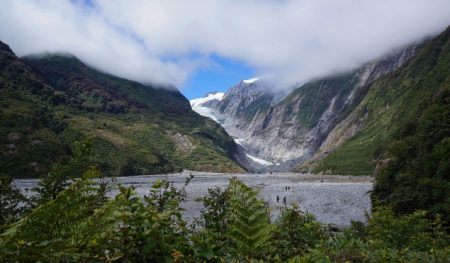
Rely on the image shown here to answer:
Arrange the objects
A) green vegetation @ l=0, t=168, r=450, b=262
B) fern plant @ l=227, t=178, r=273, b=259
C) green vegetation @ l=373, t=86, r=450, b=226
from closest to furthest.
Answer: green vegetation @ l=0, t=168, r=450, b=262
fern plant @ l=227, t=178, r=273, b=259
green vegetation @ l=373, t=86, r=450, b=226

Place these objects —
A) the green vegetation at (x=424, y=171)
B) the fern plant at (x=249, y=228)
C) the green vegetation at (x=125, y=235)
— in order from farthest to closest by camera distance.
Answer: the green vegetation at (x=424, y=171) < the fern plant at (x=249, y=228) < the green vegetation at (x=125, y=235)

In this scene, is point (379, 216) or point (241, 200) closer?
point (241, 200)

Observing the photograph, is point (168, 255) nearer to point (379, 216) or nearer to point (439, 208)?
point (379, 216)

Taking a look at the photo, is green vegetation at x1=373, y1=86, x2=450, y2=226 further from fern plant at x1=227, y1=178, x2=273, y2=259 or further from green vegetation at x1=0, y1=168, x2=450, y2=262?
fern plant at x1=227, y1=178, x2=273, y2=259

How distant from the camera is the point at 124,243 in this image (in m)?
5.88

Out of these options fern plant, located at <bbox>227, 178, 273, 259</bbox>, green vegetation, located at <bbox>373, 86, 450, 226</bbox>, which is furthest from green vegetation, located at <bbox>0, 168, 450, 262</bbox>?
green vegetation, located at <bbox>373, 86, 450, 226</bbox>

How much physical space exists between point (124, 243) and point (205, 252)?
5.57 ft

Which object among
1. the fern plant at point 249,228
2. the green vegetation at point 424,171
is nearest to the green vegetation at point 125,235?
the fern plant at point 249,228

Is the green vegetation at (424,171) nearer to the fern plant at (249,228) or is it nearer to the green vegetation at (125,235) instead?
the green vegetation at (125,235)

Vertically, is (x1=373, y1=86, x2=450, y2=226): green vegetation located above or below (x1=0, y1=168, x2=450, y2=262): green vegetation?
above

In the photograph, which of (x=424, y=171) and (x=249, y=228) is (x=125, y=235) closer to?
(x=249, y=228)

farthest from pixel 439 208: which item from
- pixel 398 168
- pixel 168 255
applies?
pixel 168 255

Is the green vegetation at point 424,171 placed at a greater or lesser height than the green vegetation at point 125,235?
greater

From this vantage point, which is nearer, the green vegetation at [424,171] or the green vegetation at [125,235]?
the green vegetation at [125,235]
